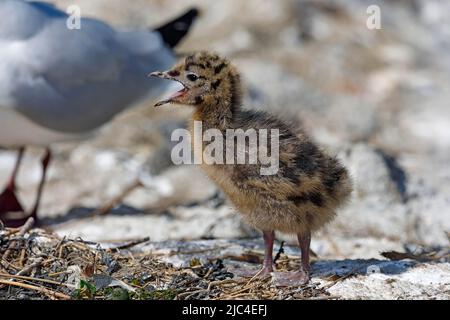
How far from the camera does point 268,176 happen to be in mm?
3916

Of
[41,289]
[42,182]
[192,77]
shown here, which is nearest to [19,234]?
[41,289]

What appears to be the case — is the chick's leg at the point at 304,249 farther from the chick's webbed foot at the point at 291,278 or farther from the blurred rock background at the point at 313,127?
the blurred rock background at the point at 313,127

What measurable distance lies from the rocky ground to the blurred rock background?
13 mm

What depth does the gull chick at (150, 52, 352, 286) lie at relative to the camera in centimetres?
395

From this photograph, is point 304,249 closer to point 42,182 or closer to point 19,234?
point 19,234

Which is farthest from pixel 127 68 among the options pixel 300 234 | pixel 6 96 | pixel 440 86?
pixel 440 86

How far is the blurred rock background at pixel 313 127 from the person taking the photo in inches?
242

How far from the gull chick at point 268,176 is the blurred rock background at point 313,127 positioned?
44 centimetres

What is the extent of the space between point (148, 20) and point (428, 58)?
3.09m

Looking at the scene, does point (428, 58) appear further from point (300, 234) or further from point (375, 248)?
point (300, 234)

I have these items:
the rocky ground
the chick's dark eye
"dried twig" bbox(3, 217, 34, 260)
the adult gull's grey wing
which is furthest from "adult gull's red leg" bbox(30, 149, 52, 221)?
the chick's dark eye

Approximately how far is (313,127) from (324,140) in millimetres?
431

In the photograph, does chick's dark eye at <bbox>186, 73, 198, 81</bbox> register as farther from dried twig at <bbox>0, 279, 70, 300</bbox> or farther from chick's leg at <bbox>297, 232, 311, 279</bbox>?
dried twig at <bbox>0, 279, 70, 300</bbox>

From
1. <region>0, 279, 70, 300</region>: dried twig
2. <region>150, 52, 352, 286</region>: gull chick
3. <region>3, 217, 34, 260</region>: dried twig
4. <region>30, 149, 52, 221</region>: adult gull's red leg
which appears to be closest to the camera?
<region>0, 279, 70, 300</region>: dried twig
